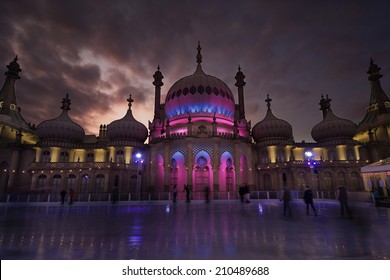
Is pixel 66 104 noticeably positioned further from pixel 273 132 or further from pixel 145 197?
pixel 273 132

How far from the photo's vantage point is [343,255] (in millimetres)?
4691

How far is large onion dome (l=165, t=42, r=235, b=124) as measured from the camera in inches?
1531

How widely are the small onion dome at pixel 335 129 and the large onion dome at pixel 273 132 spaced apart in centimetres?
602

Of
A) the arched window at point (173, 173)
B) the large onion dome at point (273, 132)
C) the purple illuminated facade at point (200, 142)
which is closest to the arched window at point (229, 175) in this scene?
the purple illuminated facade at point (200, 142)

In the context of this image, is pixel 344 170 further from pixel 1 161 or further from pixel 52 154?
pixel 1 161

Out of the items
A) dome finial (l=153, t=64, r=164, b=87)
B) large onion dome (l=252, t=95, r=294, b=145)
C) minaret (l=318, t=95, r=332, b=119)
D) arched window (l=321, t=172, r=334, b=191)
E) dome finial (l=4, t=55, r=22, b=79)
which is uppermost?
dome finial (l=4, t=55, r=22, b=79)

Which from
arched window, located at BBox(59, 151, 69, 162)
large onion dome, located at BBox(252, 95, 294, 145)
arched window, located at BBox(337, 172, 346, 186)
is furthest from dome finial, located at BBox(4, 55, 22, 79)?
arched window, located at BBox(337, 172, 346, 186)

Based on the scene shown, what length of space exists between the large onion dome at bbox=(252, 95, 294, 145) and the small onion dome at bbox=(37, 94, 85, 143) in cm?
3679

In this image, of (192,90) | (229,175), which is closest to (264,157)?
(229,175)

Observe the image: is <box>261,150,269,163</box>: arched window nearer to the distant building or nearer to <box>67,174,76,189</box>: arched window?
the distant building

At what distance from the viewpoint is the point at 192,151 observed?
33.5m

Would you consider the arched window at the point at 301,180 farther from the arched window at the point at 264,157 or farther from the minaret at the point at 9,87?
the minaret at the point at 9,87

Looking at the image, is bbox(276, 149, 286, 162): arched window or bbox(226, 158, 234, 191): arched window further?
bbox(276, 149, 286, 162): arched window
